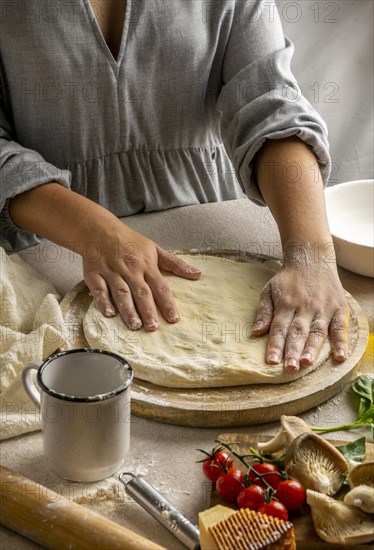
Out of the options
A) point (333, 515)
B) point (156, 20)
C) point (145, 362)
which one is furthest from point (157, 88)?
point (333, 515)

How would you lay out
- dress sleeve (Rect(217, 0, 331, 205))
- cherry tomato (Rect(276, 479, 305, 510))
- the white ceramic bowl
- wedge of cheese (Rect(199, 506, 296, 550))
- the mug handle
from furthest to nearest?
the white ceramic bowl, dress sleeve (Rect(217, 0, 331, 205)), the mug handle, cherry tomato (Rect(276, 479, 305, 510)), wedge of cheese (Rect(199, 506, 296, 550))

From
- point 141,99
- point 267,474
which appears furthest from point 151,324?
point 141,99

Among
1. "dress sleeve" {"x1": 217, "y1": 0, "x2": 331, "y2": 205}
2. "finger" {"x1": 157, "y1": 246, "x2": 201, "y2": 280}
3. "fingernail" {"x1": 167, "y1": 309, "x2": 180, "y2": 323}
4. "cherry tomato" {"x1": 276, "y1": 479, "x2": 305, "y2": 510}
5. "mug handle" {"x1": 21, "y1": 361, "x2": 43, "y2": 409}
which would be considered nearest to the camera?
"cherry tomato" {"x1": 276, "y1": 479, "x2": 305, "y2": 510}

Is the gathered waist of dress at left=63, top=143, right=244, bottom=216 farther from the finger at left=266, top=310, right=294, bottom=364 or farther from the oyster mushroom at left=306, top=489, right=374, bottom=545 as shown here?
the oyster mushroom at left=306, top=489, right=374, bottom=545

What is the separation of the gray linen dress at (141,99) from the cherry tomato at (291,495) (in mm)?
852

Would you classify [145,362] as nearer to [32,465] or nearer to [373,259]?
[32,465]

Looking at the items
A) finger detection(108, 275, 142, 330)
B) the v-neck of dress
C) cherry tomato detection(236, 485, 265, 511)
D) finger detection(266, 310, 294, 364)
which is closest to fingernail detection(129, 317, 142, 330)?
finger detection(108, 275, 142, 330)

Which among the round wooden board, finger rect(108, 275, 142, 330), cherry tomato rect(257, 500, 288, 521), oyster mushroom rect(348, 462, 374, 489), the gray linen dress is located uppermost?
the gray linen dress

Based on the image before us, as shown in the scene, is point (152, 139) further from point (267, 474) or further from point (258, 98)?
point (267, 474)

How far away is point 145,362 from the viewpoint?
129 cm

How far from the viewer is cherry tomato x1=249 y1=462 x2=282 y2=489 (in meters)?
1.03

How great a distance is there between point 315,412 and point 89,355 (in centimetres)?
40

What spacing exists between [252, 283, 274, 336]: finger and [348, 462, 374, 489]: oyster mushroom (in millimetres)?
418

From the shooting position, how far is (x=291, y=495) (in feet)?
3.28
